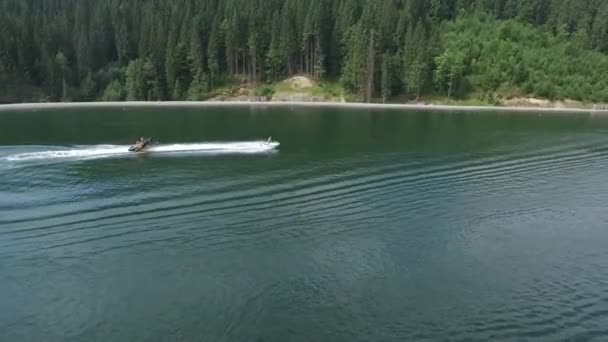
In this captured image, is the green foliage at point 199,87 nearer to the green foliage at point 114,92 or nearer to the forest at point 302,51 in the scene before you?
the forest at point 302,51

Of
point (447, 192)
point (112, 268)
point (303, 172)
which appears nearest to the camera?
point (112, 268)

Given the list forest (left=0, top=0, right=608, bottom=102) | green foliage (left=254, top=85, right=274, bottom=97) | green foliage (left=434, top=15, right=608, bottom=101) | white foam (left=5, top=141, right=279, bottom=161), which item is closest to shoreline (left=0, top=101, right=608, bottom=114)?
green foliage (left=254, top=85, right=274, bottom=97)

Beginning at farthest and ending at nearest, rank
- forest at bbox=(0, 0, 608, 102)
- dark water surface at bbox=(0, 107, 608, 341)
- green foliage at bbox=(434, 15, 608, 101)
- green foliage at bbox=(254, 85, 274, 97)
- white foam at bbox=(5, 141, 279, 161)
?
green foliage at bbox=(254, 85, 274, 97) → forest at bbox=(0, 0, 608, 102) → green foliage at bbox=(434, 15, 608, 101) → white foam at bbox=(5, 141, 279, 161) → dark water surface at bbox=(0, 107, 608, 341)

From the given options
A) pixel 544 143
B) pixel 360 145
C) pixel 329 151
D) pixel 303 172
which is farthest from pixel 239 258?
pixel 544 143

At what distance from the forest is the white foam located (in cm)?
6607

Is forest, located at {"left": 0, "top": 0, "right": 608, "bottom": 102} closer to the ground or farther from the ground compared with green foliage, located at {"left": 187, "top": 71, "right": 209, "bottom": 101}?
farther from the ground

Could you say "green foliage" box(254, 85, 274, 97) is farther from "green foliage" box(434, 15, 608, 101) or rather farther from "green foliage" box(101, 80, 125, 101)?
"green foliage" box(434, 15, 608, 101)

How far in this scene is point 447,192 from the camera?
4588 centimetres

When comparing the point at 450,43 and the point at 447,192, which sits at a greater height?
the point at 450,43

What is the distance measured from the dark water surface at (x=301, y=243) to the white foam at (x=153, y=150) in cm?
38

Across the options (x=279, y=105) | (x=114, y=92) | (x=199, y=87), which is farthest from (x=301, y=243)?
(x=114, y=92)

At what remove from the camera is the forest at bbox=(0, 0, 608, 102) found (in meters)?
125

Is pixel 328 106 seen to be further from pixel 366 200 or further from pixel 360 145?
pixel 366 200

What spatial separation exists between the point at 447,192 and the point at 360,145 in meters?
22.8
